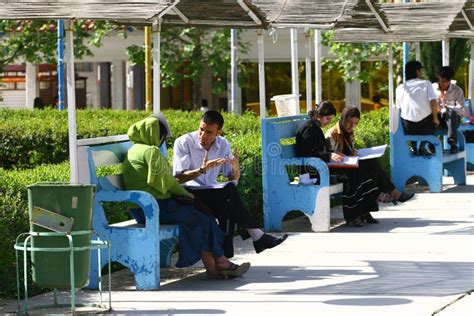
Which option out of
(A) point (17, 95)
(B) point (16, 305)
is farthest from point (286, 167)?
(A) point (17, 95)

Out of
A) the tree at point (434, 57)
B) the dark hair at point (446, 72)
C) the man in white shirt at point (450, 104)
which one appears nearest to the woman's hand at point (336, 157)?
the man in white shirt at point (450, 104)

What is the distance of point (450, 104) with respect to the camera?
18.8 metres

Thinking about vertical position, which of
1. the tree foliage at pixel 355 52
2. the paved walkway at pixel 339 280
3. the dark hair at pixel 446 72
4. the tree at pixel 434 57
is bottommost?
the paved walkway at pixel 339 280

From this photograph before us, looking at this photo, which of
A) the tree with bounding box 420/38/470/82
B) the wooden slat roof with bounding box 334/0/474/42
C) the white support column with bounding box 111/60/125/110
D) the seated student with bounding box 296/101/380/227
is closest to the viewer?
the seated student with bounding box 296/101/380/227

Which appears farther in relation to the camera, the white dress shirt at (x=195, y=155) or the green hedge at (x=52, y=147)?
the white dress shirt at (x=195, y=155)

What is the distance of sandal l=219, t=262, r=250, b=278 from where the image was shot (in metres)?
10.2

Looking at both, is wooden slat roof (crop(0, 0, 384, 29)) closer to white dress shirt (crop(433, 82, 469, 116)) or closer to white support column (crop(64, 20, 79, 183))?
white support column (crop(64, 20, 79, 183))

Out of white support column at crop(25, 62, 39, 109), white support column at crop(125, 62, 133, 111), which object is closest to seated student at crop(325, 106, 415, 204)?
white support column at crop(125, 62, 133, 111)

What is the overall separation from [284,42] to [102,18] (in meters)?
38.6

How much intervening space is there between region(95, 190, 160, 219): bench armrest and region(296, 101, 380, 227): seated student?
397cm

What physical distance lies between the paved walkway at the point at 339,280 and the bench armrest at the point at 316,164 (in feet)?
1.77

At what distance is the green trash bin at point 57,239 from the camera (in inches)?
336

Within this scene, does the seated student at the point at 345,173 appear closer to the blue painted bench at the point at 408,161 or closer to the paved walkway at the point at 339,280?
the paved walkway at the point at 339,280

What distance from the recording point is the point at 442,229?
13.4m
